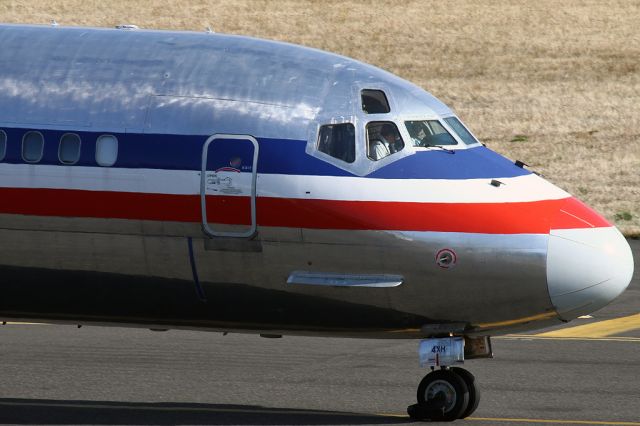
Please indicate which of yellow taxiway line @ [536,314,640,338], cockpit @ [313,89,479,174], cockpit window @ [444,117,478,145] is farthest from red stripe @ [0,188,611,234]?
yellow taxiway line @ [536,314,640,338]

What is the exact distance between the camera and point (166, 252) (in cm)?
1480

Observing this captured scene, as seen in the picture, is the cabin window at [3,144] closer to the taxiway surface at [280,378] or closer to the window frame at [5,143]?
the window frame at [5,143]

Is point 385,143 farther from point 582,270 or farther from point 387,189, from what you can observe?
point 582,270

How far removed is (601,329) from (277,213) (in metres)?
9.35

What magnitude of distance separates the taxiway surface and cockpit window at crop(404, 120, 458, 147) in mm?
3069

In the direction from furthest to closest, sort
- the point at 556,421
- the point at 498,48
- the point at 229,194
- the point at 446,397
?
1. the point at 498,48
2. the point at 556,421
3. the point at 446,397
4. the point at 229,194

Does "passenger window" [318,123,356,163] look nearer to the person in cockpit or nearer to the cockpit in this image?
the cockpit

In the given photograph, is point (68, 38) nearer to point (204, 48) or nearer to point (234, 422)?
point (204, 48)

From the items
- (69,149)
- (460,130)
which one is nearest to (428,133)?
(460,130)

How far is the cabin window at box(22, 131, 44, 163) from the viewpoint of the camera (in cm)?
Answer: 1505

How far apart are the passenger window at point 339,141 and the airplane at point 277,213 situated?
0.07 feet

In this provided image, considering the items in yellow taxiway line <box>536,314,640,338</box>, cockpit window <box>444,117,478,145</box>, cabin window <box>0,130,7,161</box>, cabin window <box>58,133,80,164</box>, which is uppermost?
cockpit window <box>444,117,478,145</box>

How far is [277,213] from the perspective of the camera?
47.6ft

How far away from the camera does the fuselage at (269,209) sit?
14.4 meters
